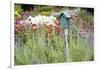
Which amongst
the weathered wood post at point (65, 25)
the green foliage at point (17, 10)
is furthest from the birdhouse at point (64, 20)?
the green foliage at point (17, 10)

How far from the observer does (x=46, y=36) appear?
208 cm

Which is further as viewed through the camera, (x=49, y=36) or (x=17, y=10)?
(x=49, y=36)

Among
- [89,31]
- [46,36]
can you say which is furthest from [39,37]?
[89,31]

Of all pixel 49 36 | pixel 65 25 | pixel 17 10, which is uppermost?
pixel 17 10

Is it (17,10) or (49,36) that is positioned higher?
(17,10)

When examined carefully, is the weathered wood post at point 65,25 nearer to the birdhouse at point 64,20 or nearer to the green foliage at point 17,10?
Answer: the birdhouse at point 64,20

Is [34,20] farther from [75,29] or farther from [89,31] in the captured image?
[89,31]

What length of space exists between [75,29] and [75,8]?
21cm

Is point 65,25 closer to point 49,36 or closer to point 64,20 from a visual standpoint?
point 64,20

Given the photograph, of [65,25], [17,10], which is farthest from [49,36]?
[17,10]

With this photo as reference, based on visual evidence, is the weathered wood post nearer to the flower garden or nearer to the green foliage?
the flower garden

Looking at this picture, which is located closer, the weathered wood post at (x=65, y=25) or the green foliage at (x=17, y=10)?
the green foliage at (x=17, y=10)

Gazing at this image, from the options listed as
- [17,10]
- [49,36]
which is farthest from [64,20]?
[17,10]
